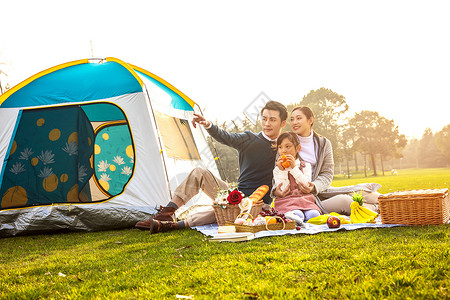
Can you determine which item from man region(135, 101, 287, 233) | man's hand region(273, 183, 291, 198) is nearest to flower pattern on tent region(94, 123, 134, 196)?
man region(135, 101, 287, 233)

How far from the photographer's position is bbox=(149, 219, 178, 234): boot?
12.8 ft

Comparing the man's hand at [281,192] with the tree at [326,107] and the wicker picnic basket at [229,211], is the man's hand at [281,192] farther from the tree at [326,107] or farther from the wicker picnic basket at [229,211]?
the tree at [326,107]

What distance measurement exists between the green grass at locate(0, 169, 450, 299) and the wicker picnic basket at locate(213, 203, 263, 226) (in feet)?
1.84

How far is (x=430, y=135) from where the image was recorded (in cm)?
5006

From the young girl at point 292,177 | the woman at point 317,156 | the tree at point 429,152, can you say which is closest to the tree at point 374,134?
the tree at point 429,152

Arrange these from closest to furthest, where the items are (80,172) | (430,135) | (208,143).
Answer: (80,172) < (208,143) < (430,135)

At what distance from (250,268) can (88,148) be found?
3.82 metres

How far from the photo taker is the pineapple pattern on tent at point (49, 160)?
497 centimetres

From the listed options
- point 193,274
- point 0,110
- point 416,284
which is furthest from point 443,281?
point 0,110

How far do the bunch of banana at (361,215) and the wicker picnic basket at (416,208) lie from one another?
0.17 m

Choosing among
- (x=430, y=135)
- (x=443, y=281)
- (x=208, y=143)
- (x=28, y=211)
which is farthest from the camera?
(x=430, y=135)

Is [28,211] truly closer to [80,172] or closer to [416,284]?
[80,172]

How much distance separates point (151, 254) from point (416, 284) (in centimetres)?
178

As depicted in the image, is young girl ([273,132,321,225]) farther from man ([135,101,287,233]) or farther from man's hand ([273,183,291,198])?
man ([135,101,287,233])
